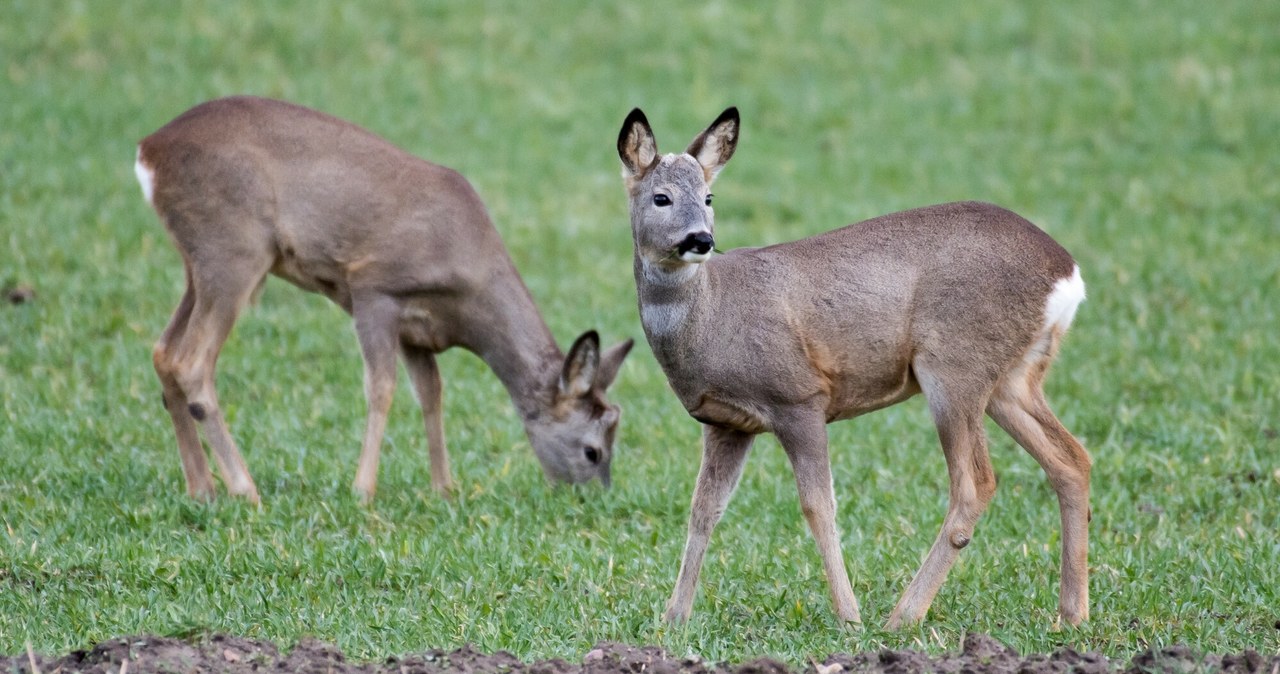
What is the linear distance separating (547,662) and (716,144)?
A: 221cm

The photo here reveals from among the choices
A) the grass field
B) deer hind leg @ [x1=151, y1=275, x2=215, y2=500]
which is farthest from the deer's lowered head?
deer hind leg @ [x1=151, y1=275, x2=215, y2=500]

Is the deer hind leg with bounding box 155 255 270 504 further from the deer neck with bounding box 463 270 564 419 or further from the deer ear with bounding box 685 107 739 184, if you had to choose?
the deer ear with bounding box 685 107 739 184

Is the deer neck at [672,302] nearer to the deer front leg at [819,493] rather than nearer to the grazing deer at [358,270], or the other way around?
the deer front leg at [819,493]

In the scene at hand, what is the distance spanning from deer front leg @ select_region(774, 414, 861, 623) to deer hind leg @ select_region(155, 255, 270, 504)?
3351mm

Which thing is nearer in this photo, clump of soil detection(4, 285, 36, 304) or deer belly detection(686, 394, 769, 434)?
deer belly detection(686, 394, 769, 434)

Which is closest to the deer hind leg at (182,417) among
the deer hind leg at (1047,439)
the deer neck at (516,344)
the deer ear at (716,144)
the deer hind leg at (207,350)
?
the deer hind leg at (207,350)

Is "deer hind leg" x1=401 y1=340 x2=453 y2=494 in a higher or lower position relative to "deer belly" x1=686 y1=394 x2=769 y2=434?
lower

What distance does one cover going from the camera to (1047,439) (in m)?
6.36

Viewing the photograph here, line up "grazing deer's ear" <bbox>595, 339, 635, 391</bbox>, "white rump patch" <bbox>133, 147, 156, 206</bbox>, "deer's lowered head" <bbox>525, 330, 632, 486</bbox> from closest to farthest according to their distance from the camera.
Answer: "white rump patch" <bbox>133, 147, 156, 206</bbox> → "deer's lowered head" <bbox>525, 330, 632, 486</bbox> → "grazing deer's ear" <bbox>595, 339, 635, 391</bbox>

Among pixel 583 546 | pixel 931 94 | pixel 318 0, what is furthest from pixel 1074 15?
pixel 583 546

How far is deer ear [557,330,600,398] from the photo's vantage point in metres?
8.66

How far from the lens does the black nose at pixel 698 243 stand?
18.5ft

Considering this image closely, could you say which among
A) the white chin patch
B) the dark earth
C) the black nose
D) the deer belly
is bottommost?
the dark earth

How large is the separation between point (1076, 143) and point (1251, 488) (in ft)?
29.3
